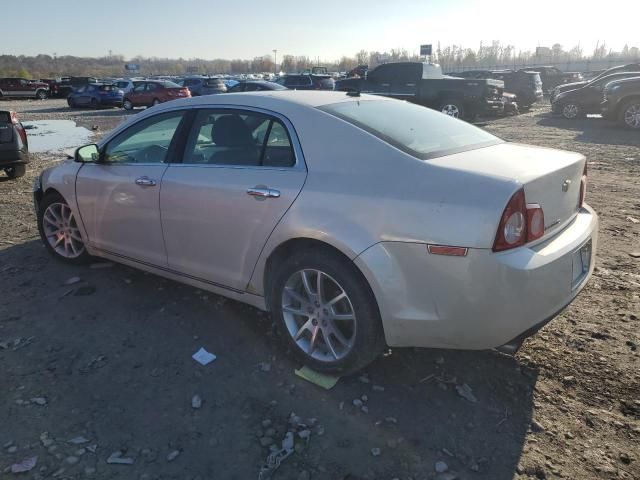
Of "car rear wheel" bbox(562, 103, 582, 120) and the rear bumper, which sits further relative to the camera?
"car rear wheel" bbox(562, 103, 582, 120)

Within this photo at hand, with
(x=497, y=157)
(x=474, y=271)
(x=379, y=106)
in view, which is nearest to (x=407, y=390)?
(x=474, y=271)

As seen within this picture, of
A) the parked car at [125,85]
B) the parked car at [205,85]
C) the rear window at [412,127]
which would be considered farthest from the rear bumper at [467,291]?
the parked car at [125,85]

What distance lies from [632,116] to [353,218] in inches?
615

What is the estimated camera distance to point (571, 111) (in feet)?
61.0

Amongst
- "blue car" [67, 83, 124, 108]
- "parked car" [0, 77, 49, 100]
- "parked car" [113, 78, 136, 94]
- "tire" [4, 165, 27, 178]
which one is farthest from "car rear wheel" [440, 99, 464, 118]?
"parked car" [0, 77, 49, 100]

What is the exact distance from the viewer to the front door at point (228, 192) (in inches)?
123

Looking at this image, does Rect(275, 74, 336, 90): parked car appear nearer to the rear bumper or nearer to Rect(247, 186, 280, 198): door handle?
Rect(247, 186, 280, 198): door handle

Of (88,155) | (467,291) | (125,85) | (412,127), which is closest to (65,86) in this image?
(125,85)

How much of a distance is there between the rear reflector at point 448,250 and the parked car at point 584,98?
18215 millimetres

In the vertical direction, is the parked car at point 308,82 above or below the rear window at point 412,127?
above

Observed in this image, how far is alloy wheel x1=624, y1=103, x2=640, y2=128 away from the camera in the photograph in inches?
587

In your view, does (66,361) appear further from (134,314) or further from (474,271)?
(474,271)

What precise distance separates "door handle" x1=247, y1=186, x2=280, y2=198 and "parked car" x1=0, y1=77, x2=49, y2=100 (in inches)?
1713

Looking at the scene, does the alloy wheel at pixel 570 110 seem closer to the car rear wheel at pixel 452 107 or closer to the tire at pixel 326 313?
the car rear wheel at pixel 452 107
